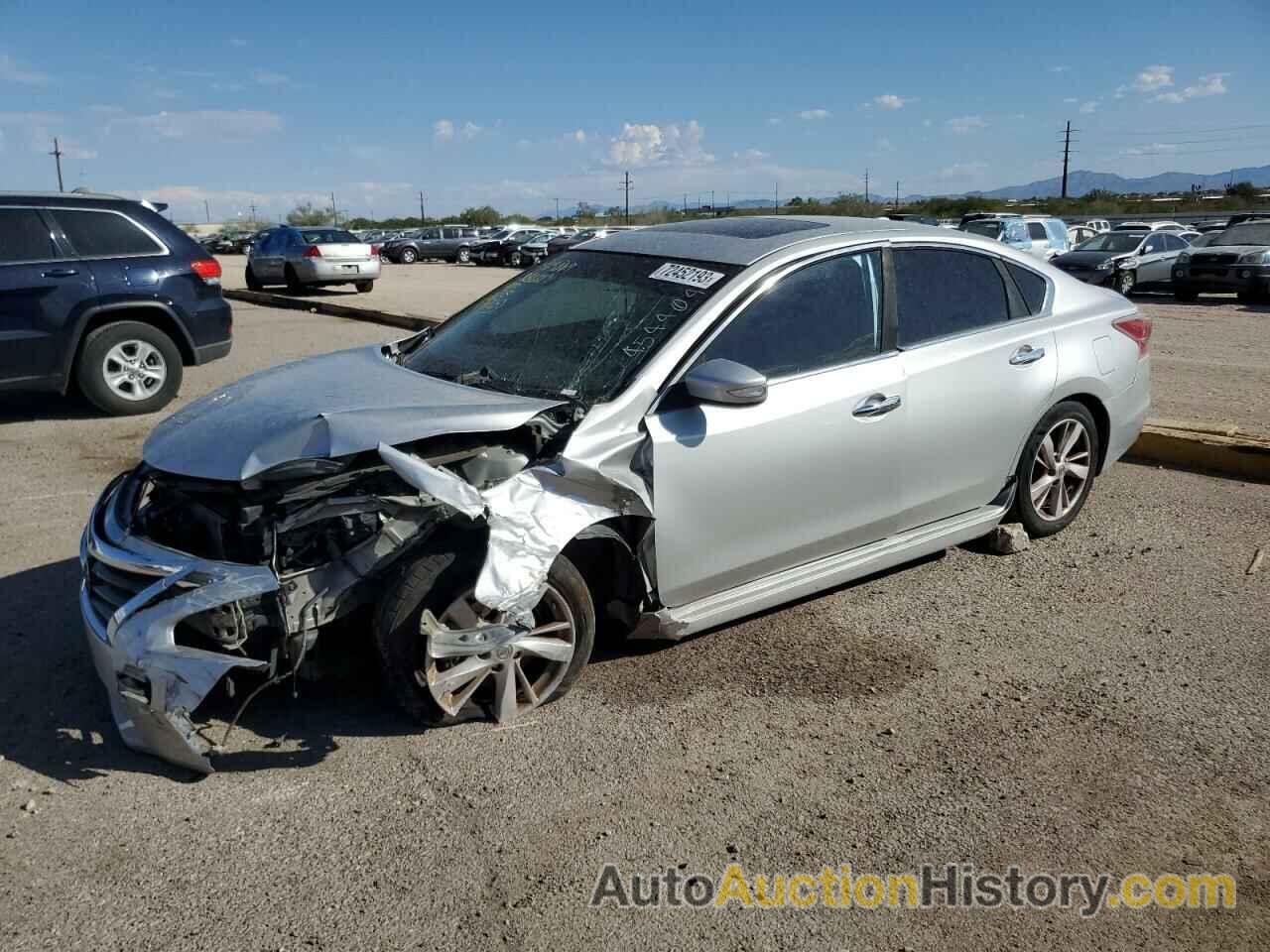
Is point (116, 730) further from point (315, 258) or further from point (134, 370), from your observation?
point (315, 258)

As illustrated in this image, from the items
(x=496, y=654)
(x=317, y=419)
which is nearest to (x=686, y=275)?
(x=317, y=419)

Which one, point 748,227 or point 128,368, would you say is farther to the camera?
point 128,368

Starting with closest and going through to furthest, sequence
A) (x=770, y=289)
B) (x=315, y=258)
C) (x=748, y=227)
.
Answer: (x=770, y=289) → (x=748, y=227) → (x=315, y=258)

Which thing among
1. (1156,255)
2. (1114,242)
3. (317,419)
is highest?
(1114,242)

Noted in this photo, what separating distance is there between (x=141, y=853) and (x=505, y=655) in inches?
47.8

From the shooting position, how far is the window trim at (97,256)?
831 cm

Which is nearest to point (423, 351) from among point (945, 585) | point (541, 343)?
point (541, 343)

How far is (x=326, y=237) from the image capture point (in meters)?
21.3

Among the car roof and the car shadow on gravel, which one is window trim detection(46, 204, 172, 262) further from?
the car roof

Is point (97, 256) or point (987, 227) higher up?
point (987, 227)

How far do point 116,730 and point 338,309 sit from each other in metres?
13.8

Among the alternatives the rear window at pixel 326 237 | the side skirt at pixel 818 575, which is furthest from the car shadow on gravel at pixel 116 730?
the rear window at pixel 326 237

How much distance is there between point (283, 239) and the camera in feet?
70.3

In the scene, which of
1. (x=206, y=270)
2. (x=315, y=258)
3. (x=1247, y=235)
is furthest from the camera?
(x=315, y=258)
